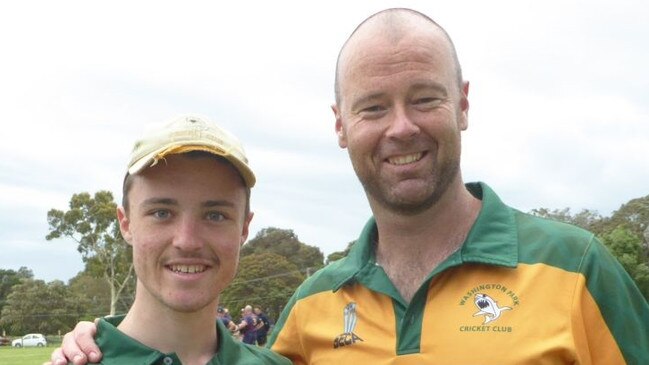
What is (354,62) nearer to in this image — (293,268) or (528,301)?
(528,301)

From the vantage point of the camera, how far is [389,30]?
3.94 metres

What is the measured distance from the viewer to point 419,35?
12.7ft

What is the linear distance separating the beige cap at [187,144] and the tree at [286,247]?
68801 mm

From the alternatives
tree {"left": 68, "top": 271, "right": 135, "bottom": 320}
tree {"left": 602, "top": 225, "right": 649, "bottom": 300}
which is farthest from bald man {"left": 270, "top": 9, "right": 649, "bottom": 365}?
tree {"left": 68, "top": 271, "right": 135, "bottom": 320}

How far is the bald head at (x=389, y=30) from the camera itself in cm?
393

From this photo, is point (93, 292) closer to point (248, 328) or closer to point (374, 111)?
point (248, 328)

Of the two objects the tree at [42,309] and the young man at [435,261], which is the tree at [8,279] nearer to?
the tree at [42,309]

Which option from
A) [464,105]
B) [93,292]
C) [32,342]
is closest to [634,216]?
[32,342]

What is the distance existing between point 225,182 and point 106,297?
230 feet

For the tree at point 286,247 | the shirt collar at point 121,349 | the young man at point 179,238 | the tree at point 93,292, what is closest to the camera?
the shirt collar at point 121,349

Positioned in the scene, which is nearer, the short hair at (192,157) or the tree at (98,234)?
the short hair at (192,157)

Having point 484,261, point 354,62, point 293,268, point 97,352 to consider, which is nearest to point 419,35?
point 354,62

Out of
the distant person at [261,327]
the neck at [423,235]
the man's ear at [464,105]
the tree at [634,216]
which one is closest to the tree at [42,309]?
the tree at [634,216]

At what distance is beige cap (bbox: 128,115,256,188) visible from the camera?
322 cm
